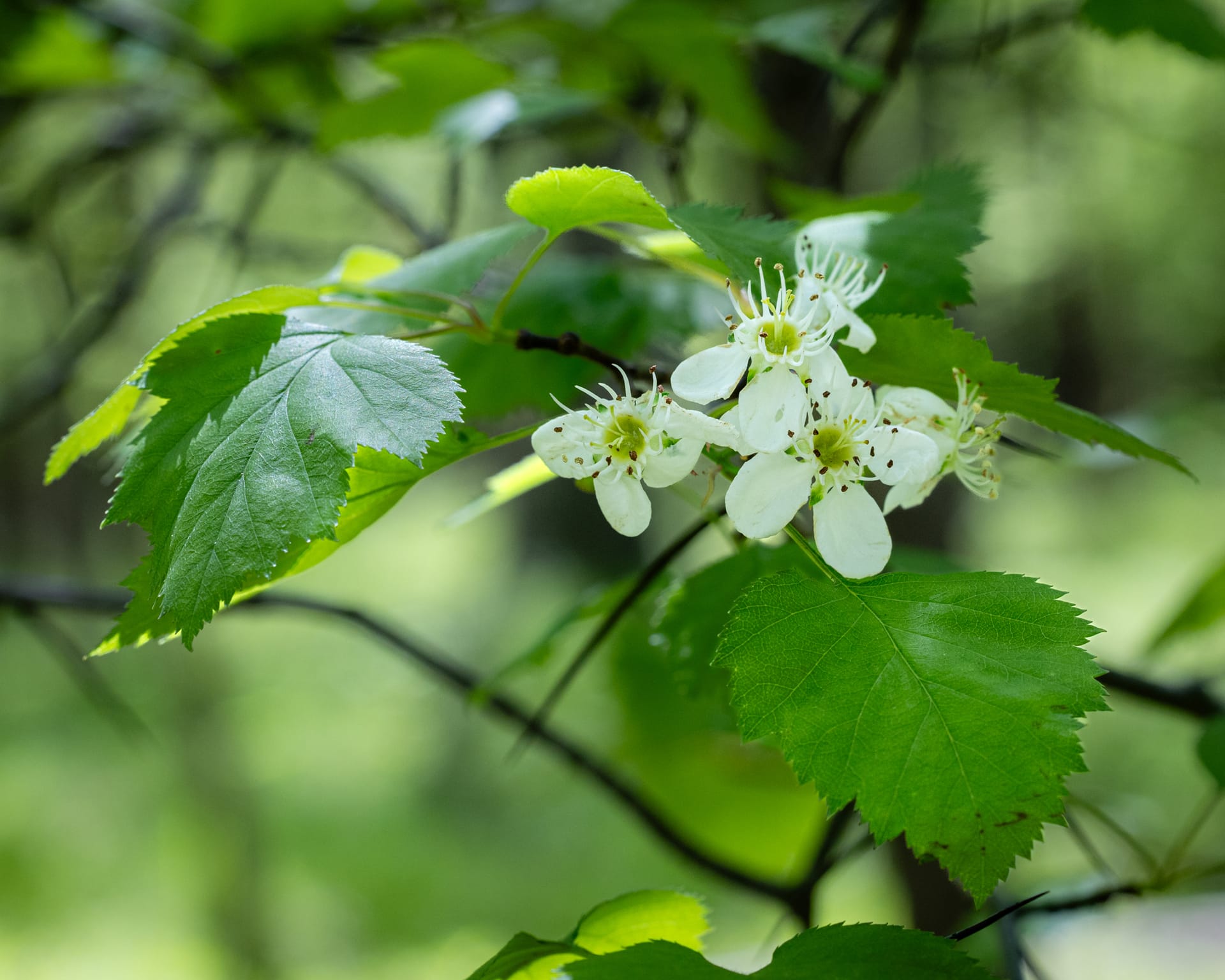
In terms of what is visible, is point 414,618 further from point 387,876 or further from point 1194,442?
point 1194,442

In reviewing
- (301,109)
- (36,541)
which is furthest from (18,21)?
(36,541)

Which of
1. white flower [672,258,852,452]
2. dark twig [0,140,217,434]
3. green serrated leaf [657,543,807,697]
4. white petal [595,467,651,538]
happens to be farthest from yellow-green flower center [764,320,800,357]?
dark twig [0,140,217,434]

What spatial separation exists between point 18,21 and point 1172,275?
6.88m

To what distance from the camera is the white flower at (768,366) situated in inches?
17.7

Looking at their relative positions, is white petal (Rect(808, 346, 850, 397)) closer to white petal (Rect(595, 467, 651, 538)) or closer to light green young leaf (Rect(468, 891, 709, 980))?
white petal (Rect(595, 467, 651, 538))

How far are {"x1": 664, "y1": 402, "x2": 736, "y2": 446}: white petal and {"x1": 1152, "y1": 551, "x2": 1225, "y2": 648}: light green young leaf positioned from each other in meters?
0.83

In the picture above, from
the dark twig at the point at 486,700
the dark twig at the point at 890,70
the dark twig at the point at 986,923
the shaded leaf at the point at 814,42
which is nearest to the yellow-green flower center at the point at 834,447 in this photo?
the dark twig at the point at 986,923

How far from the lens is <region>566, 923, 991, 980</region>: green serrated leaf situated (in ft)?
1.43

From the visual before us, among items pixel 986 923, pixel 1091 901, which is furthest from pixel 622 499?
pixel 1091 901

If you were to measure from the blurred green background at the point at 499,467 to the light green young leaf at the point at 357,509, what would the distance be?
0.20 meters

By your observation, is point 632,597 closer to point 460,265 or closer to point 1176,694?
point 460,265

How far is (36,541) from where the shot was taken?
775 cm

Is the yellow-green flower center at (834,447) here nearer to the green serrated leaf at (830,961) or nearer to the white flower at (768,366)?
the white flower at (768,366)

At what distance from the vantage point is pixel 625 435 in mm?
513
